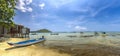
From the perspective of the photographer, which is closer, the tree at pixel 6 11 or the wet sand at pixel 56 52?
the wet sand at pixel 56 52

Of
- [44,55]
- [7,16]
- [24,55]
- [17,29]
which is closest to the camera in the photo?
[24,55]

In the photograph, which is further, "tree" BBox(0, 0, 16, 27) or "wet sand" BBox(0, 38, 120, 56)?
"tree" BBox(0, 0, 16, 27)

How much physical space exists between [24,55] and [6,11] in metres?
12.0

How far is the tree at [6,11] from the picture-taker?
25.9 metres

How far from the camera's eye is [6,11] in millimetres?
26578

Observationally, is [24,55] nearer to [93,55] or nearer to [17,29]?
[93,55]

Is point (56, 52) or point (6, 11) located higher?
point (6, 11)

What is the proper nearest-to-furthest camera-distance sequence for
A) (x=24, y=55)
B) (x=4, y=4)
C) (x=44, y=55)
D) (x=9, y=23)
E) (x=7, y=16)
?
1. (x=24, y=55)
2. (x=44, y=55)
3. (x=4, y=4)
4. (x=7, y=16)
5. (x=9, y=23)

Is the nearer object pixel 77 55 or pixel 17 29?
pixel 77 55

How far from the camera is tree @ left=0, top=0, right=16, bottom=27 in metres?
25.9

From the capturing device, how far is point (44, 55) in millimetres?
18734

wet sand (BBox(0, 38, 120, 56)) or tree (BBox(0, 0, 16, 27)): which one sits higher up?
tree (BBox(0, 0, 16, 27))

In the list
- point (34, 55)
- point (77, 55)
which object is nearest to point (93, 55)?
point (77, 55)

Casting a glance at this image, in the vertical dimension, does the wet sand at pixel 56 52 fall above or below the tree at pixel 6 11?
below
